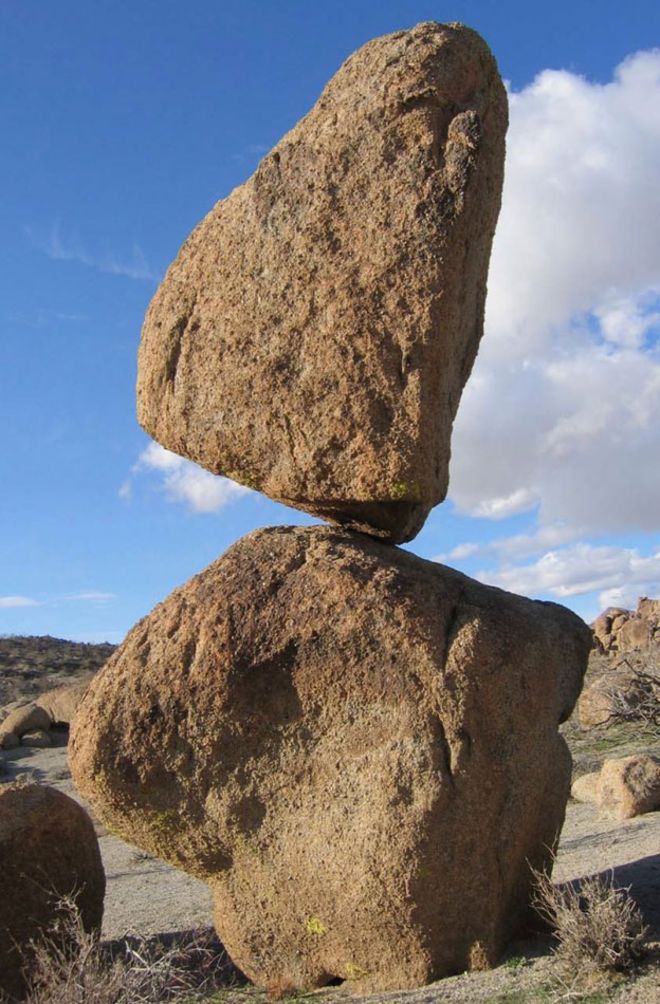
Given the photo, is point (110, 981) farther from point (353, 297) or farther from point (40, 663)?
point (40, 663)

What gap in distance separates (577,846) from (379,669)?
4.98 meters

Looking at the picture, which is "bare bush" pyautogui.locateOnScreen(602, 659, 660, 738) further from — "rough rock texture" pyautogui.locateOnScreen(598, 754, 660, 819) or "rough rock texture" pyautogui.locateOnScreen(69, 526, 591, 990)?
"rough rock texture" pyautogui.locateOnScreen(69, 526, 591, 990)

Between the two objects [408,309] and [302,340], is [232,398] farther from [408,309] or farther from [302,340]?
[408,309]

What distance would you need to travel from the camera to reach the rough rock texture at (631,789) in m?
10.3

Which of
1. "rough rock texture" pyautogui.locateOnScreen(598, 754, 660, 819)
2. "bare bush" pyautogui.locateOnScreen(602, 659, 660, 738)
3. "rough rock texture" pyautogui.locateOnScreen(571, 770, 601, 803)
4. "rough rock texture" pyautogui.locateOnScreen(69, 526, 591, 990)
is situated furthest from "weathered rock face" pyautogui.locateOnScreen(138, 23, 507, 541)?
"bare bush" pyautogui.locateOnScreen(602, 659, 660, 738)

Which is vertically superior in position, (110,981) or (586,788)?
(586,788)

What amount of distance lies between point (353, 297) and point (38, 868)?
4088 millimetres

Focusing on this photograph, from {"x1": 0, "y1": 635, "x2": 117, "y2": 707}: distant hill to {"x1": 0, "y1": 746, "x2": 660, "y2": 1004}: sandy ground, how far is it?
1855cm

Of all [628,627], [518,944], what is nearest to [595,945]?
[518,944]

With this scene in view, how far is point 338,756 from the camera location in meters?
5.41

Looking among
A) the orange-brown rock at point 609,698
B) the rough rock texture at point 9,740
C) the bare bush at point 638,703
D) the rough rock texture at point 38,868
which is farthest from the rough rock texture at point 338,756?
the rough rock texture at point 9,740

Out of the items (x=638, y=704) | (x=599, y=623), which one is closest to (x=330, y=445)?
(x=638, y=704)

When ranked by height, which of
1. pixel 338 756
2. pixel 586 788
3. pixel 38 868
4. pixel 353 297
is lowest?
pixel 38 868

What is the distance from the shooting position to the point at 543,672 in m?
5.69
